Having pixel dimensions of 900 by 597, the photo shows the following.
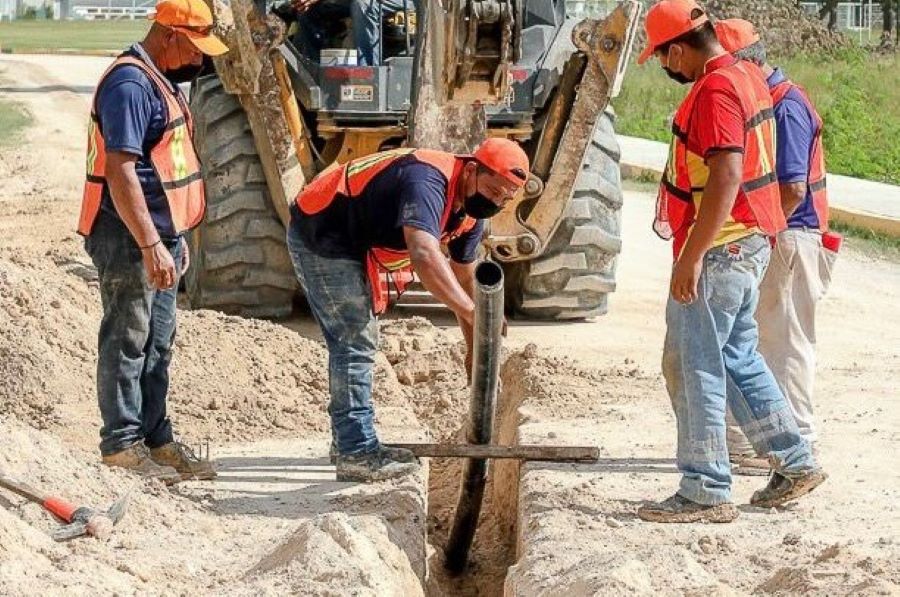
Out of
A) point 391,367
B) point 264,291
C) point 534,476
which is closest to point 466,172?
point 534,476

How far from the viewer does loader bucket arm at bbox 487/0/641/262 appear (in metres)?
10.3

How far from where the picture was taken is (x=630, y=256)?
15008 millimetres

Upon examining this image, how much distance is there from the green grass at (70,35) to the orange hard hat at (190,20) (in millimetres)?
36300

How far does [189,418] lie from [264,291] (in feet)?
8.26

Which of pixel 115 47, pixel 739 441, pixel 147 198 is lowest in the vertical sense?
pixel 115 47

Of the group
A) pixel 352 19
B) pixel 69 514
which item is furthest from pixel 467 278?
pixel 352 19

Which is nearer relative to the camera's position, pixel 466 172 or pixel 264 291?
pixel 466 172

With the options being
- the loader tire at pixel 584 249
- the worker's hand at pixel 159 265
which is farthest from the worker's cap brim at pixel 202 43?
the loader tire at pixel 584 249

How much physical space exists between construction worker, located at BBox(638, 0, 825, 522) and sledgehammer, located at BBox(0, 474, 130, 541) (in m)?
2.11

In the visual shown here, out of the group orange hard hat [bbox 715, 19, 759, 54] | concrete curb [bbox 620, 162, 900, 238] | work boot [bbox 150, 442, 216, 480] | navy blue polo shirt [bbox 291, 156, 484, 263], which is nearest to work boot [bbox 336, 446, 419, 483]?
work boot [bbox 150, 442, 216, 480]

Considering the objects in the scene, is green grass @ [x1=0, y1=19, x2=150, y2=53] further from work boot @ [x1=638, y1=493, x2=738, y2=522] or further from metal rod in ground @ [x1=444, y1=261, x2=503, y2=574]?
work boot @ [x1=638, y1=493, x2=738, y2=522]

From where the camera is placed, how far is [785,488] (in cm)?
717

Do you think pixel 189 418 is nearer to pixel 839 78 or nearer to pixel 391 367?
pixel 391 367

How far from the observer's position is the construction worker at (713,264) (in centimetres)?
670
